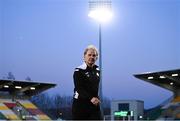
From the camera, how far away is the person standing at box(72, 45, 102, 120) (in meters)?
3.02

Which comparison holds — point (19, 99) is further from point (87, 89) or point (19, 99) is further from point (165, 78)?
point (87, 89)

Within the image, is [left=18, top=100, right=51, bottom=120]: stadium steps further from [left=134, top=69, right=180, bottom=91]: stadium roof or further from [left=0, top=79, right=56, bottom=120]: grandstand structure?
[left=134, top=69, right=180, bottom=91]: stadium roof

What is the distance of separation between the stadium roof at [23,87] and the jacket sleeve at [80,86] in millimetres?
22198

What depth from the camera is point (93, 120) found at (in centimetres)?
305

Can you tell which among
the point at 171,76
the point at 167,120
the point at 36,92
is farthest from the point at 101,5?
the point at 36,92

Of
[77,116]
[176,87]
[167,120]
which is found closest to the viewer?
[77,116]

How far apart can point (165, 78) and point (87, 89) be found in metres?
21.4

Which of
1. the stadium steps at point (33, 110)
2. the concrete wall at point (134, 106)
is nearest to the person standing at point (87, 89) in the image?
the stadium steps at point (33, 110)

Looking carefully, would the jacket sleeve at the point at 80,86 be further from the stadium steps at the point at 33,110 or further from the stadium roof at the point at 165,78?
the stadium steps at the point at 33,110

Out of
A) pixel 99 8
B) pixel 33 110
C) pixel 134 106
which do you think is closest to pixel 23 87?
pixel 33 110

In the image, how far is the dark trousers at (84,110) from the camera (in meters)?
3.03

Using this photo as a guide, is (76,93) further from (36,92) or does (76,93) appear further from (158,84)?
(36,92)

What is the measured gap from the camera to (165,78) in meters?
24.0

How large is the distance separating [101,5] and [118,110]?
1482 cm
